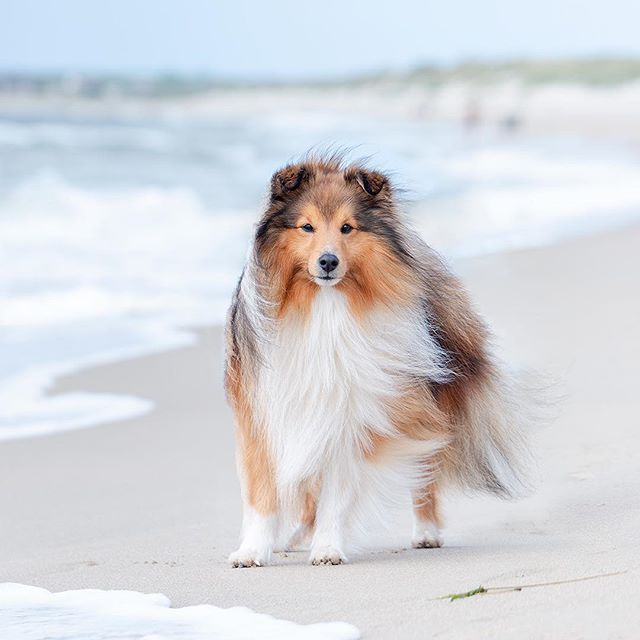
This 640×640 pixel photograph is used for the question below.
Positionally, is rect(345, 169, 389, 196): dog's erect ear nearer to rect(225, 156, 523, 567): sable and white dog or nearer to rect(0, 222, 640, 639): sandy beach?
rect(225, 156, 523, 567): sable and white dog

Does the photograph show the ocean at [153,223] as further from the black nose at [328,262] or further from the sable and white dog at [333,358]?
the black nose at [328,262]

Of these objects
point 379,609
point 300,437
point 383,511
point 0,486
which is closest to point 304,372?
point 300,437

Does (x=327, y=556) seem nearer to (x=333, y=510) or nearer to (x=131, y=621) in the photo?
(x=333, y=510)

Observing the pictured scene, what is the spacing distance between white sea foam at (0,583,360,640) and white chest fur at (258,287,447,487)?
0.83 meters

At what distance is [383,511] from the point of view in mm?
4758

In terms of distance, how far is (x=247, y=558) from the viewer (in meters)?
4.61

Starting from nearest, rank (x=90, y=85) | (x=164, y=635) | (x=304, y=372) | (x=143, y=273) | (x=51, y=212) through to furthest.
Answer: (x=164, y=635)
(x=304, y=372)
(x=143, y=273)
(x=51, y=212)
(x=90, y=85)

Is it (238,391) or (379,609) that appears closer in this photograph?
(379,609)

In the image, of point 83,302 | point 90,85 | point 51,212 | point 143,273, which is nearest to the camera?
point 83,302

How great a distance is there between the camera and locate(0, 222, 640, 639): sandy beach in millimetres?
3666

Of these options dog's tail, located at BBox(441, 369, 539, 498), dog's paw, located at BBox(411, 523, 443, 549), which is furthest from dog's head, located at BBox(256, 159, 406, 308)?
dog's paw, located at BBox(411, 523, 443, 549)

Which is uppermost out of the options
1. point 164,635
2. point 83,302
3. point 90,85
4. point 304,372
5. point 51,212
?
point 90,85

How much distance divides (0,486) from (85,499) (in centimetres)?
48

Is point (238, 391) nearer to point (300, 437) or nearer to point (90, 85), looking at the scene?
point (300, 437)
